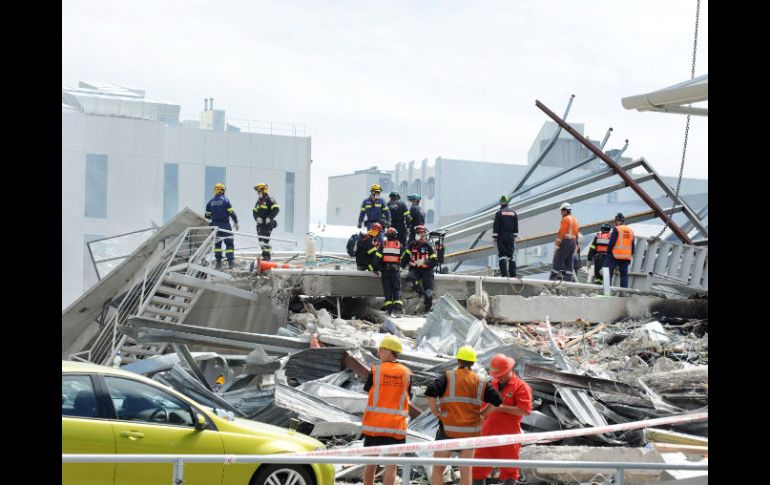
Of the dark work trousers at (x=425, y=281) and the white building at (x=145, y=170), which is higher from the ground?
the white building at (x=145, y=170)

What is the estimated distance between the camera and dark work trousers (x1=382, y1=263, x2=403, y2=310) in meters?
17.8

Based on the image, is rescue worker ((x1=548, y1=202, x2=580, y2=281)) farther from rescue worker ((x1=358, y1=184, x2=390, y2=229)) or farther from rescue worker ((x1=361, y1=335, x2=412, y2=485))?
rescue worker ((x1=361, y1=335, x2=412, y2=485))

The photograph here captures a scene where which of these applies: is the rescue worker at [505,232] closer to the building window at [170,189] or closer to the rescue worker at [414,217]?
the rescue worker at [414,217]

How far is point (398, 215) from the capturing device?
821 inches

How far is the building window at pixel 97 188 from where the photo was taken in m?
49.7

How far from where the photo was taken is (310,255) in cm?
2112

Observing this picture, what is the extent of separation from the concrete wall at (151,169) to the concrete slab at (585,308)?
33.6m

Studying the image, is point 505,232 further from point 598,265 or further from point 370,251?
point 370,251

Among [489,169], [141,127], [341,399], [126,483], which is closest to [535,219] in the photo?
[489,169]

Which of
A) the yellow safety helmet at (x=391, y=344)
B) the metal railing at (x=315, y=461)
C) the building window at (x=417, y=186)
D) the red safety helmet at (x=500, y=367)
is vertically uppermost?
the building window at (x=417, y=186)

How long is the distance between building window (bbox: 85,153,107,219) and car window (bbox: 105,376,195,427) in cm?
4366

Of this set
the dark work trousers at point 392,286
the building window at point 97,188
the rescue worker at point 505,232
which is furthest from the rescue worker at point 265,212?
the building window at point 97,188
